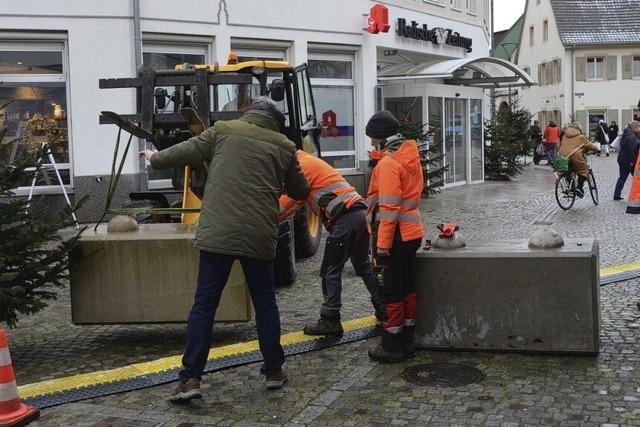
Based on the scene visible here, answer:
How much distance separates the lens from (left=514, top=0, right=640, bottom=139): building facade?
167 feet

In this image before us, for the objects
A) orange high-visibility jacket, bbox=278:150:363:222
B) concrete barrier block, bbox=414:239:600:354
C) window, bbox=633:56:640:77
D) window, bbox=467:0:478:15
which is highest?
window, bbox=633:56:640:77

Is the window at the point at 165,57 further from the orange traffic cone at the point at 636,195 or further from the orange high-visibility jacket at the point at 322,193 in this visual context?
the orange traffic cone at the point at 636,195

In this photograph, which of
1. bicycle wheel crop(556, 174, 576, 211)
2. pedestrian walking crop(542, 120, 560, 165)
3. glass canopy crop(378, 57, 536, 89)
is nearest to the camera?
bicycle wheel crop(556, 174, 576, 211)

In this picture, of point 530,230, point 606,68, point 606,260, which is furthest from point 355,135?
point 606,68

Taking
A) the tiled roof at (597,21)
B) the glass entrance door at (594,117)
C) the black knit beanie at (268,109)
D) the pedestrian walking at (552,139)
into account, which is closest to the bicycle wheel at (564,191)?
the black knit beanie at (268,109)

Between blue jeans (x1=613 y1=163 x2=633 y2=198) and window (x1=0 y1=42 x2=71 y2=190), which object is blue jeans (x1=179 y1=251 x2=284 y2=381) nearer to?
window (x1=0 y1=42 x2=71 y2=190)

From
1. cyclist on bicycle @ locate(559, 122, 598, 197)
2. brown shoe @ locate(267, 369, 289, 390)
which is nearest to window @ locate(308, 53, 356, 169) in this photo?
cyclist on bicycle @ locate(559, 122, 598, 197)

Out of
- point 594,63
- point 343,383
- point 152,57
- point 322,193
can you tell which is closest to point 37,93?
point 152,57

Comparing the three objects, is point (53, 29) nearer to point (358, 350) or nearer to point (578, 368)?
point (358, 350)

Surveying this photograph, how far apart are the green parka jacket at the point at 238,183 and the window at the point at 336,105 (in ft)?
41.4

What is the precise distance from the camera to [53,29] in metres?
14.1

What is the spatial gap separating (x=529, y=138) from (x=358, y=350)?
21.2 meters

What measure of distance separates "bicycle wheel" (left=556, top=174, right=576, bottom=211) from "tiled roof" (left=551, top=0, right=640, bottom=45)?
38.0m

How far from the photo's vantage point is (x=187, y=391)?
5129 mm
